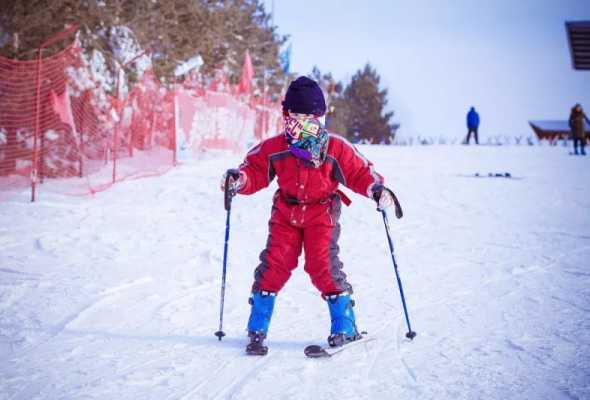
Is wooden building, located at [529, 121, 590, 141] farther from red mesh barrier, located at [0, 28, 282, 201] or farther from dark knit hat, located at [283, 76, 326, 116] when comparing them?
dark knit hat, located at [283, 76, 326, 116]

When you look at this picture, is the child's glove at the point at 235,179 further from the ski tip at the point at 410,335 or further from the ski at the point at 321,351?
the ski tip at the point at 410,335

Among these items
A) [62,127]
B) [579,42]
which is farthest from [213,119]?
[579,42]

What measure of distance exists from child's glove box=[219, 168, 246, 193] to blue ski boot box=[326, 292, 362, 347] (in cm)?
93

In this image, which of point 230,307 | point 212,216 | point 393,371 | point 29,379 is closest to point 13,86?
point 212,216

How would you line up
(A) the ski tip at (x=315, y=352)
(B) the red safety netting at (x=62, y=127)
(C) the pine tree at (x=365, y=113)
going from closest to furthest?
1. (A) the ski tip at (x=315, y=352)
2. (B) the red safety netting at (x=62, y=127)
3. (C) the pine tree at (x=365, y=113)

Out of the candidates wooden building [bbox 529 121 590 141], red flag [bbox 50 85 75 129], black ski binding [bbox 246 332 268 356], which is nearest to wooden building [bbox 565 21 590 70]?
black ski binding [bbox 246 332 268 356]

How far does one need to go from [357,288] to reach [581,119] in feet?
58.6

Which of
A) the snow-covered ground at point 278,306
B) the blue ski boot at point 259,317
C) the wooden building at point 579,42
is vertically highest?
the wooden building at point 579,42

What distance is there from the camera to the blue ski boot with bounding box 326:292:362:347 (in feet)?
10.4

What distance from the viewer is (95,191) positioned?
10094mm

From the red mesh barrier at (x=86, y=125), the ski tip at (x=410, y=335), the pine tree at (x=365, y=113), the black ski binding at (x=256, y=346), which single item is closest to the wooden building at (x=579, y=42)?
the ski tip at (x=410, y=335)

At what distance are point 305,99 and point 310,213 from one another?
29.1 inches

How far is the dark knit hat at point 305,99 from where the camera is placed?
322cm

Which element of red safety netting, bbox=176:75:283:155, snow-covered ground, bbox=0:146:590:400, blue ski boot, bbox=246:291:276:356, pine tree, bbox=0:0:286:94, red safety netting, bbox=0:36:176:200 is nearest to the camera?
snow-covered ground, bbox=0:146:590:400
